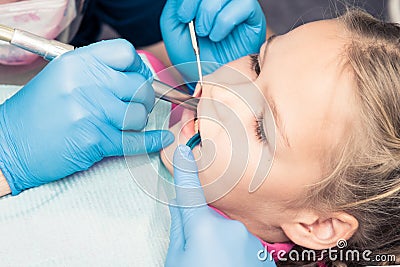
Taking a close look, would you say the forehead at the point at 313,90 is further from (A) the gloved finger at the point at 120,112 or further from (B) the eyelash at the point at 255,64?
(A) the gloved finger at the point at 120,112

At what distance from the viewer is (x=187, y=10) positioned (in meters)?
1.31

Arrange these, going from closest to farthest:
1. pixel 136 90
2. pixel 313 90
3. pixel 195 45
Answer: pixel 313 90 → pixel 136 90 → pixel 195 45

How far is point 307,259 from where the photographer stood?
47.8 inches

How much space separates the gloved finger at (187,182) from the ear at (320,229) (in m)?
0.20

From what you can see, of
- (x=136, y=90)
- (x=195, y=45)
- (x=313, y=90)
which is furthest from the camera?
(x=195, y=45)

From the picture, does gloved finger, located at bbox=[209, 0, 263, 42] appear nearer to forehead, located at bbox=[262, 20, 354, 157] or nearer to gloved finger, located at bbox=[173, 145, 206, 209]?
forehead, located at bbox=[262, 20, 354, 157]

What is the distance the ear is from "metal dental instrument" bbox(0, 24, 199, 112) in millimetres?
308

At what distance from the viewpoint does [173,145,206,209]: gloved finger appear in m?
1.09

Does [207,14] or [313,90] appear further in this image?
[207,14]

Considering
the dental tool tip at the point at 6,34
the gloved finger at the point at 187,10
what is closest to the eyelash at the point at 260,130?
the gloved finger at the point at 187,10

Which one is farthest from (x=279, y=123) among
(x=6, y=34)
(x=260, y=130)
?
(x=6, y=34)

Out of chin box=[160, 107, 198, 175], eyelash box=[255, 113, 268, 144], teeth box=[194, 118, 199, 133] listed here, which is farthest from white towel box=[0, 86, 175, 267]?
eyelash box=[255, 113, 268, 144]

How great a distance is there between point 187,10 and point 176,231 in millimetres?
514

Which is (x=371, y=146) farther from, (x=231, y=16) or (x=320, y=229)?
(x=231, y=16)
